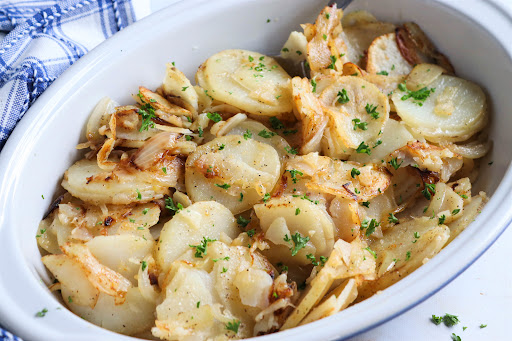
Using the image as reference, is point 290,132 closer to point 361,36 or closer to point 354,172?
point 354,172

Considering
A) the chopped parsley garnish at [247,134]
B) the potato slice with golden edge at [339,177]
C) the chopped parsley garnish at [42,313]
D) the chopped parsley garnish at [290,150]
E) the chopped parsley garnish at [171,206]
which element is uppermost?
the potato slice with golden edge at [339,177]

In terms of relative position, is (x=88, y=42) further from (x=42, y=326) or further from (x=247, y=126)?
(x=42, y=326)

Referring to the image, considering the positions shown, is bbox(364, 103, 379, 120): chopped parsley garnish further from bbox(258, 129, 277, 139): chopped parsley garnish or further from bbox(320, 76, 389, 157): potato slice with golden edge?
bbox(258, 129, 277, 139): chopped parsley garnish

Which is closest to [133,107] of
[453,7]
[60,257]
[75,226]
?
[75,226]

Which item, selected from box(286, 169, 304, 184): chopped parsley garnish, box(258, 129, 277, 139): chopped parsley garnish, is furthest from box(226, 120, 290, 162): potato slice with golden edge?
box(286, 169, 304, 184): chopped parsley garnish

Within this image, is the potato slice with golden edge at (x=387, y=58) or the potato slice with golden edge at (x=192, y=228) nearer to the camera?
the potato slice with golden edge at (x=192, y=228)

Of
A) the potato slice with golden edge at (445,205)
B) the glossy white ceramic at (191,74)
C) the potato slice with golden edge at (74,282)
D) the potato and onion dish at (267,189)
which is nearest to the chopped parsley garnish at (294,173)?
the potato and onion dish at (267,189)

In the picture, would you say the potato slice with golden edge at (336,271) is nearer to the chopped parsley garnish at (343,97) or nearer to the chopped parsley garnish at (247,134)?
the chopped parsley garnish at (247,134)
